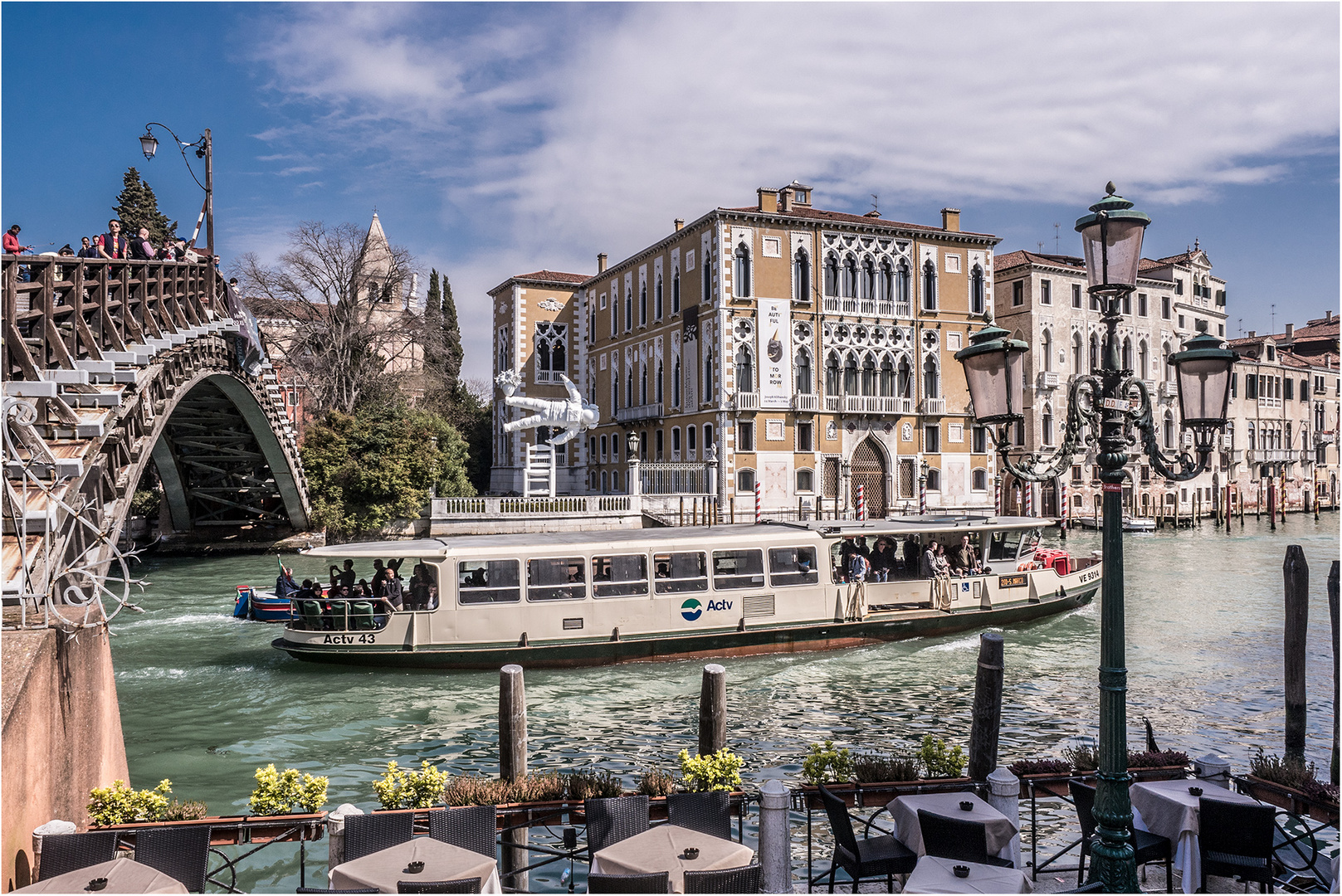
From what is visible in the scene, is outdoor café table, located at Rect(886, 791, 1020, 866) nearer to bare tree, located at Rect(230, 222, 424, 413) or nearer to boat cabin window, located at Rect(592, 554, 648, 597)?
boat cabin window, located at Rect(592, 554, 648, 597)

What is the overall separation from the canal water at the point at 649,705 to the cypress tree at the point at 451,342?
32.2 meters

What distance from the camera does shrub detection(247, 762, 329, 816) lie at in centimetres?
663

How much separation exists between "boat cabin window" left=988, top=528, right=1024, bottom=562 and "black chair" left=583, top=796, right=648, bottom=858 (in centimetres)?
1472

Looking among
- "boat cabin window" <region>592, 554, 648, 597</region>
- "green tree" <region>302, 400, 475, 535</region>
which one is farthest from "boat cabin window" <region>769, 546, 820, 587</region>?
"green tree" <region>302, 400, 475, 535</region>

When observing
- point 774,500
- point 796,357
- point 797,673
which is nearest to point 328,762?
point 797,673

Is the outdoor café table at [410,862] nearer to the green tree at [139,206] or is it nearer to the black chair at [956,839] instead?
the black chair at [956,839]

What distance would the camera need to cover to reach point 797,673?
1552cm

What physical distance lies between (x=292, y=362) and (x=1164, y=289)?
45.8 m

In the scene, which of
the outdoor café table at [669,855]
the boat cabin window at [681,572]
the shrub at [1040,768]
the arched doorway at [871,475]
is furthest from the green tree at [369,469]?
the outdoor café table at [669,855]

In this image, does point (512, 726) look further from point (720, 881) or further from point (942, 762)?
point (942, 762)

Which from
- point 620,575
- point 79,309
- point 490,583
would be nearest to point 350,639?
point 490,583

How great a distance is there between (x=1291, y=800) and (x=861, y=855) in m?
3.42

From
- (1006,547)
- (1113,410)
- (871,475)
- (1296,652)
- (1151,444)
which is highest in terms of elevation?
(1113,410)

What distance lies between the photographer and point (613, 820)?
6.23 metres
